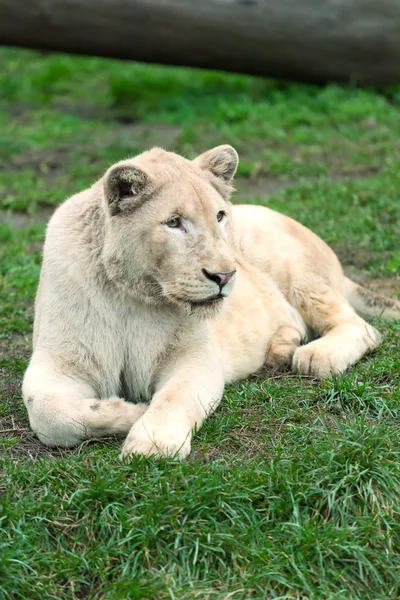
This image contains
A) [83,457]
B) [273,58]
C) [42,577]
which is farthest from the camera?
[273,58]

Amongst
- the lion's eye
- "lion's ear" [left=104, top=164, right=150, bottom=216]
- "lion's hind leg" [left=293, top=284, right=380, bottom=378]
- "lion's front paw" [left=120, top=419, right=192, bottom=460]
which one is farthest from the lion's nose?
"lion's hind leg" [left=293, top=284, right=380, bottom=378]

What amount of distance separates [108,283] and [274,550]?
1.73 meters

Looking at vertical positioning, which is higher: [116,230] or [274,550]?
[116,230]

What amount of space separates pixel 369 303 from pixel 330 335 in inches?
35.6

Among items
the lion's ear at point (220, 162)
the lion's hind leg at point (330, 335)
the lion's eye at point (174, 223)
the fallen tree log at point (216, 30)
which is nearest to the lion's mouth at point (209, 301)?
the lion's eye at point (174, 223)

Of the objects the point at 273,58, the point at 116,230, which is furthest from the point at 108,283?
the point at 273,58

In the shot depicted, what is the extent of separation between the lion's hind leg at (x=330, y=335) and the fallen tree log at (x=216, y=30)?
6.28m

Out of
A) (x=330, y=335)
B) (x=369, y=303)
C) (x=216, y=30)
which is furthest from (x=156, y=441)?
(x=216, y=30)

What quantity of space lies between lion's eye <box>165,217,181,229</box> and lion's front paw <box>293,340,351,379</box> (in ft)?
4.46

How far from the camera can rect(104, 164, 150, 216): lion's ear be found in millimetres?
4977

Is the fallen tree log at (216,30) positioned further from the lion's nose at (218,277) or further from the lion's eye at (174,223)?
the lion's nose at (218,277)

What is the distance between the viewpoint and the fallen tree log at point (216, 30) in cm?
1203

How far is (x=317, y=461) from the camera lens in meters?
4.62

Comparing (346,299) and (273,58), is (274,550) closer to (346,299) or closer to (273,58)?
(346,299)
